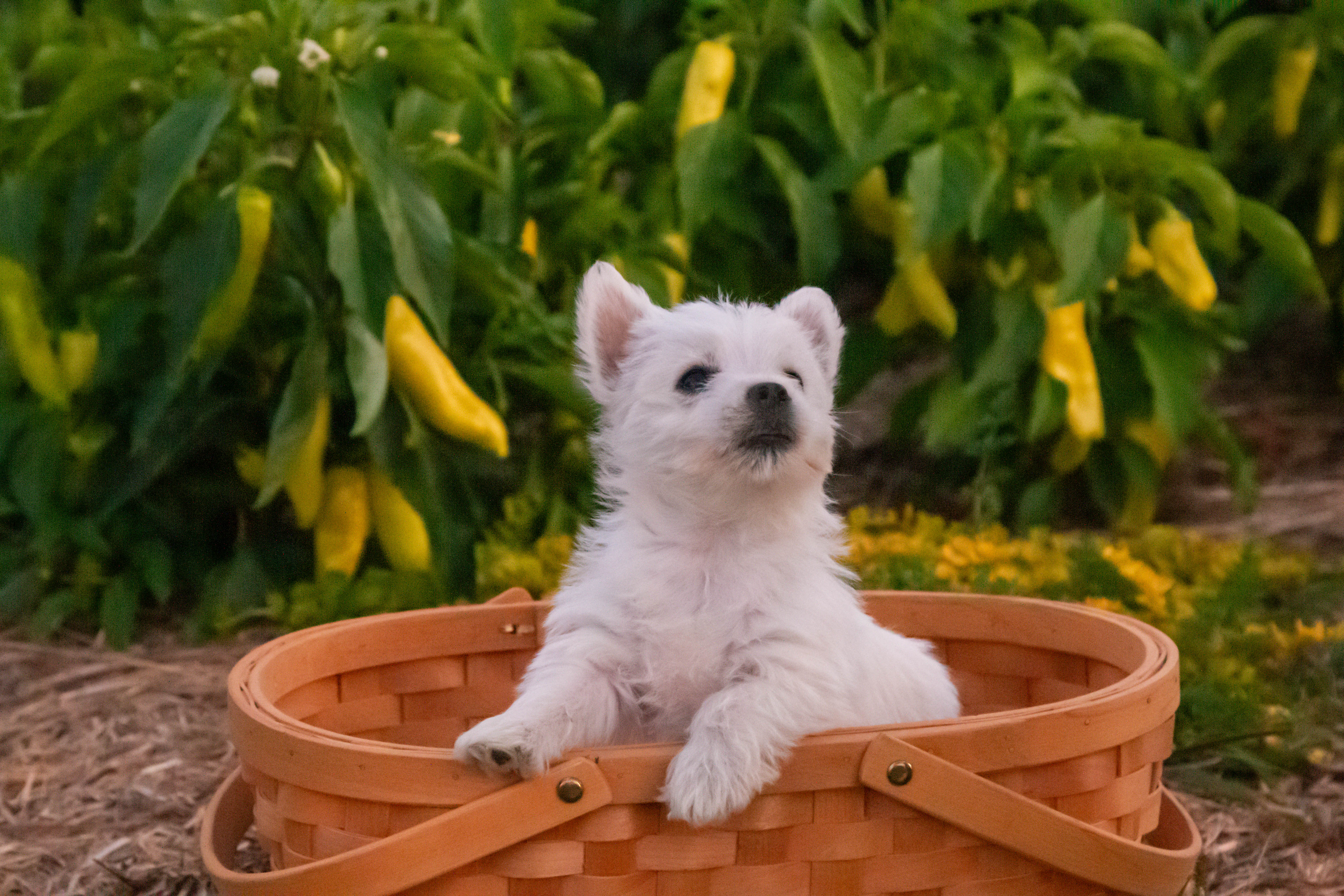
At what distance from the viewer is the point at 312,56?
9.47 ft

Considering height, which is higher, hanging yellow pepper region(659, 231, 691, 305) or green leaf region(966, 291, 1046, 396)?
hanging yellow pepper region(659, 231, 691, 305)

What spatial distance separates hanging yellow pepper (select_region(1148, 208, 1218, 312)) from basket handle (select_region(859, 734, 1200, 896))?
2.30 meters

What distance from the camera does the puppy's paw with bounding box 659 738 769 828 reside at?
1.56 metres

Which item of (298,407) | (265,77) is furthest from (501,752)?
(265,77)

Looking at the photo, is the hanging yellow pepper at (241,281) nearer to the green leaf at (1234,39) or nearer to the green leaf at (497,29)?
the green leaf at (497,29)

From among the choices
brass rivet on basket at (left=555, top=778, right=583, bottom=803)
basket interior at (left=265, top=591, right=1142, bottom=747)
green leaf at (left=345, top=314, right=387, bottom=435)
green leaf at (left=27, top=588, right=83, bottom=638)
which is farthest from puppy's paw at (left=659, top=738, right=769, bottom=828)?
green leaf at (left=27, top=588, right=83, bottom=638)

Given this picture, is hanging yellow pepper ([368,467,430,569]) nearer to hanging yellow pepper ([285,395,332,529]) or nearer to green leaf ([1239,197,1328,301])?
hanging yellow pepper ([285,395,332,529])

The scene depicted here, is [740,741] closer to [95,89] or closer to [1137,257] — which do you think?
[95,89]

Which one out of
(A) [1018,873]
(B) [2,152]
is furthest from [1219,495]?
(B) [2,152]

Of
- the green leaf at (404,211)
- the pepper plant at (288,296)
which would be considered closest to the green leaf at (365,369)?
the pepper plant at (288,296)

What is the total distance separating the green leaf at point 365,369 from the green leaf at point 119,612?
1072mm

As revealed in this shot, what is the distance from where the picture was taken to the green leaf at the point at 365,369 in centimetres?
282

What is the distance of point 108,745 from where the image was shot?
9.84ft

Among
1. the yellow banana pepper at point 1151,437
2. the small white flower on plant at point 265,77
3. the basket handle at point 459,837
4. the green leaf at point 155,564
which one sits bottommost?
the green leaf at point 155,564
